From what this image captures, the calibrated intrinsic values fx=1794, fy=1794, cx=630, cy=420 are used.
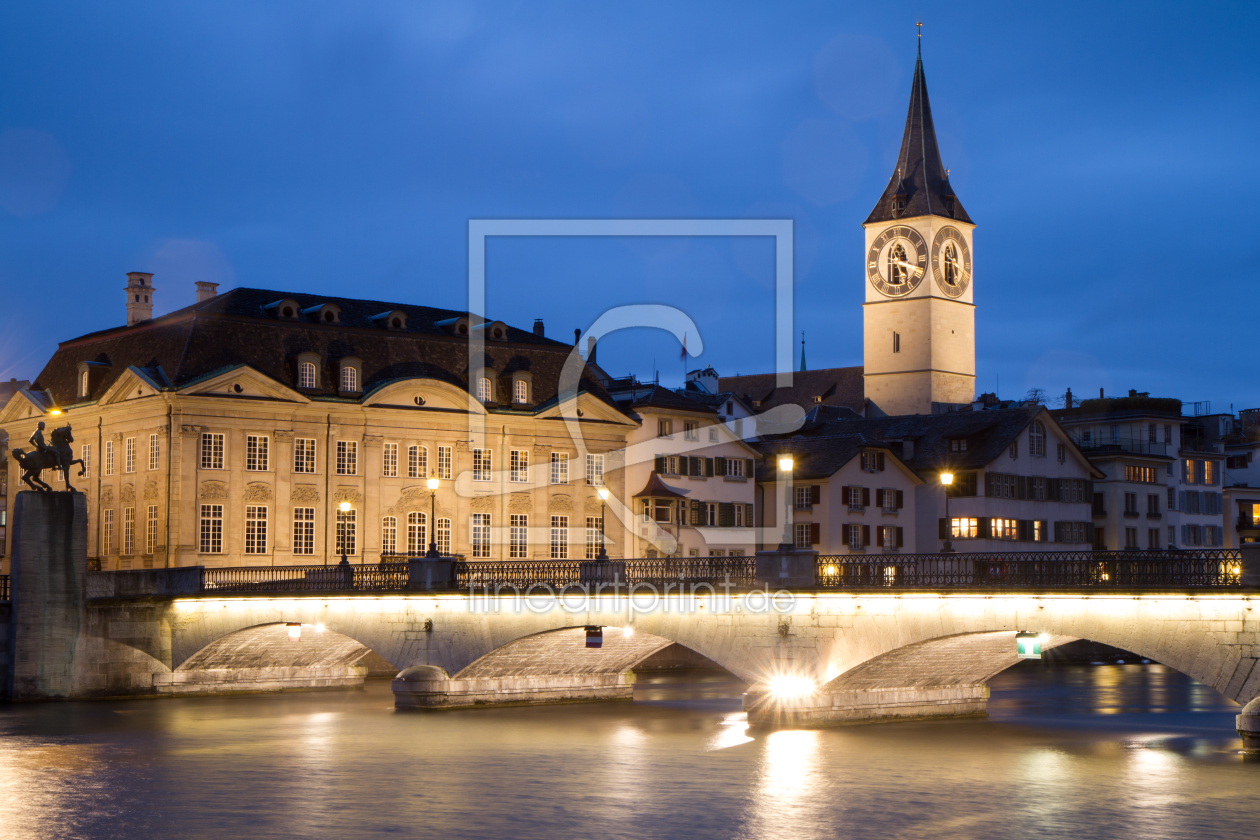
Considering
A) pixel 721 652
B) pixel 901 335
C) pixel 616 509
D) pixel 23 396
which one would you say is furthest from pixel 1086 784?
pixel 901 335

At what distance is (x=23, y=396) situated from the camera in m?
86.1

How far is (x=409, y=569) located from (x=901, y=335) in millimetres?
83546

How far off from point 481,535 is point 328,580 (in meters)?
24.0

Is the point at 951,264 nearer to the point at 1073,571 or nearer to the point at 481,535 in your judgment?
the point at 481,535

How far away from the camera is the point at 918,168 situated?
135125 millimetres

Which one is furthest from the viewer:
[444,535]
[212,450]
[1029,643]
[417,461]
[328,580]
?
[444,535]

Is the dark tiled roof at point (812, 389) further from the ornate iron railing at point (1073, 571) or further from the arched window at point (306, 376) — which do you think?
the ornate iron railing at point (1073, 571)

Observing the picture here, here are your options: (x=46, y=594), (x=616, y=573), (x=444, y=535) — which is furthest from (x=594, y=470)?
(x=616, y=573)

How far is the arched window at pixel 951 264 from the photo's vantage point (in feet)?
452

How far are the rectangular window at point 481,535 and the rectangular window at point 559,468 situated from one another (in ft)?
14.0

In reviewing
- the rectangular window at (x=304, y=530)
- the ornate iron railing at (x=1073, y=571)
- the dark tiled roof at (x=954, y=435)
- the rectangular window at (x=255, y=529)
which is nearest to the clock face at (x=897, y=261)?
the dark tiled roof at (x=954, y=435)

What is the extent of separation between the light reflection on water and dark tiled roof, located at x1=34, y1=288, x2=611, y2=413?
879 inches

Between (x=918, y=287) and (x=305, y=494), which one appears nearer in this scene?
(x=305, y=494)

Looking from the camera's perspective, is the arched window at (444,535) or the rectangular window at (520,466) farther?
the rectangular window at (520,466)
